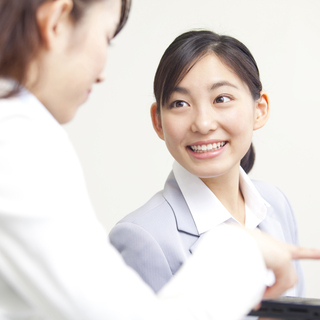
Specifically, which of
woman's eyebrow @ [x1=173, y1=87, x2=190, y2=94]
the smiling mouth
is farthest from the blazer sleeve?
woman's eyebrow @ [x1=173, y1=87, x2=190, y2=94]

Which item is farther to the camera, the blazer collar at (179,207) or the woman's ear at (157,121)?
the woman's ear at (157,121)

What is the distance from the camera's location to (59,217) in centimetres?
48

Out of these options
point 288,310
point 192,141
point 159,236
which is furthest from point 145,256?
point 288,310

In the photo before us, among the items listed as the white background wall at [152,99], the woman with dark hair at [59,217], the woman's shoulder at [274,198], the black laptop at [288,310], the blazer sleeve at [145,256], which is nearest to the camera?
the woman with dark hair at [59,217]

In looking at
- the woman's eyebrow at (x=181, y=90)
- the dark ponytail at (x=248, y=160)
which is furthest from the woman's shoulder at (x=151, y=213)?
the dark ponytail at (x=248, y=160)

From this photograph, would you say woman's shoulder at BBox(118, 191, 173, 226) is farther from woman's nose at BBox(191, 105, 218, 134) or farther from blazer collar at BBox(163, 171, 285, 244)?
woman's nose at BBox(191, 105, 218, 134)

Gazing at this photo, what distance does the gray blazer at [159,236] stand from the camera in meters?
1.01

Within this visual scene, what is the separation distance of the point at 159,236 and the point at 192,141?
0.24 m

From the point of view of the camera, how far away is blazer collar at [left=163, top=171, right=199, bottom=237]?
1.11m

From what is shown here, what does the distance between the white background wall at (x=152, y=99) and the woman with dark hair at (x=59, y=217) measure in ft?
5.00

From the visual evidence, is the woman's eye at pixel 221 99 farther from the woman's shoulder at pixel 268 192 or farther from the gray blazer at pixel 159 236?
the woman's shoulder at pixel 268 192

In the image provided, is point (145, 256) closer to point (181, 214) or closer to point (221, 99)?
point (181, 214)

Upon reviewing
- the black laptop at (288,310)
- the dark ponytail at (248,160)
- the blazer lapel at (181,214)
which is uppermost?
the dark ponytail at (248,160)

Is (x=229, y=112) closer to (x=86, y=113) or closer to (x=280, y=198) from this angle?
(x=280, y=198)
